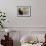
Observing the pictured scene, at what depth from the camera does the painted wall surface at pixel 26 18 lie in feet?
12.8

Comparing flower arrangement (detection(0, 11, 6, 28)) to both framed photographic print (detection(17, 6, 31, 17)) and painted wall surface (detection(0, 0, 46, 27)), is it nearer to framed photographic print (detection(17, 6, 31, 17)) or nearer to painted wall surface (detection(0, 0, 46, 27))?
painted wall surface (detection(0, 0, 46, 27))

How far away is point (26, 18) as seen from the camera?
3.96 m

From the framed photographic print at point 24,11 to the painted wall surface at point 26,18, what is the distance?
8 cm

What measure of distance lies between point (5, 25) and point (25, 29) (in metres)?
0.57

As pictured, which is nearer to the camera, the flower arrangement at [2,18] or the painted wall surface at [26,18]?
the flower arrangement at [2,18]

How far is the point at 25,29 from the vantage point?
13.0 ft

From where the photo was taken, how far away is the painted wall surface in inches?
154

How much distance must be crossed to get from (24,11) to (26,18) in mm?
205

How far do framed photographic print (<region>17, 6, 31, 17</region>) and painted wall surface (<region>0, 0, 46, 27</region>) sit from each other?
83 mm

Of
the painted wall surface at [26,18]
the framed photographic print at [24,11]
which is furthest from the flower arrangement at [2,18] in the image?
the framed photographic print at [24,11]

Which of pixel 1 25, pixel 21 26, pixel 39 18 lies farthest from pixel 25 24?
pixel 1 25

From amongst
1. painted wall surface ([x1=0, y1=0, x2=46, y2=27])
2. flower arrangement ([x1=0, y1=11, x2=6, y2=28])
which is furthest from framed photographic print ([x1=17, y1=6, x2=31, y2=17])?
flower arrangement ([x1=0, y1=11, x2=6, y2=28])

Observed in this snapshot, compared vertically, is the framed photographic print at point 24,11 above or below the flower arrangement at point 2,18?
above

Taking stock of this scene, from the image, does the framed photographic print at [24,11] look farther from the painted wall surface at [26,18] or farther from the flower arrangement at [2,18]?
the flower arrangement at [2,18]
